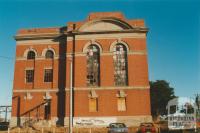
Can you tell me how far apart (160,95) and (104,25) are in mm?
45951

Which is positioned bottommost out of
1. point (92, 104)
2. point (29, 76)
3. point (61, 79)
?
point (92, 104)

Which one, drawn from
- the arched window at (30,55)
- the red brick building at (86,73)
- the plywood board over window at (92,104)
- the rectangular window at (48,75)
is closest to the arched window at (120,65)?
the red brick building at (86,73)

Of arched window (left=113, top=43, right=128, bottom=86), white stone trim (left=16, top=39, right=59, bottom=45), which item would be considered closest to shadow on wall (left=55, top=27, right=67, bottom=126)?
white stone trim (left=16, top=39, right=59, bottom=45)

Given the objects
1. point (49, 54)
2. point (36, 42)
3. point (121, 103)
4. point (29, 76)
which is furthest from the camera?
point (36, 42)

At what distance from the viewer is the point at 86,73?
38.8 meters

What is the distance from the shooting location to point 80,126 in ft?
120

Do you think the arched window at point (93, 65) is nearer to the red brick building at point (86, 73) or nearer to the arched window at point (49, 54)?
the red brick building at point (86, 73)

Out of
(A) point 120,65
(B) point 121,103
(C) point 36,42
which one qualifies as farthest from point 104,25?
(B) point 121,103

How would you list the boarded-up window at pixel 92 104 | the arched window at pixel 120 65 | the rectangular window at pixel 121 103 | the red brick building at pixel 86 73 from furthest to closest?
1. the arched window at pixel 120 65
2. the boarded-up window at pixel 92 104
3. the rectangular window at pixel 121 103
4. the red brick building at pixel 86 73

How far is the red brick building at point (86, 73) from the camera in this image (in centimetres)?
3716

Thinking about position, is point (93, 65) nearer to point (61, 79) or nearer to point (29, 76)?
point (61, 79)

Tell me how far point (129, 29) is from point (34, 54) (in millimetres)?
15180

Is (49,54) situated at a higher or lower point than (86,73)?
higher

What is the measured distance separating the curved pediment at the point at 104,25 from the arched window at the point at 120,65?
2.58 m
